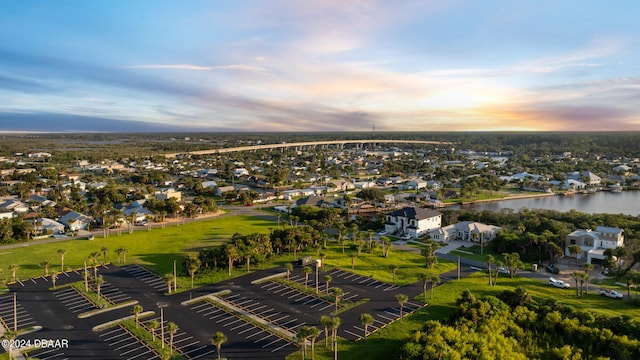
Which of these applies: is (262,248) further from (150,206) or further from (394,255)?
(150,206)

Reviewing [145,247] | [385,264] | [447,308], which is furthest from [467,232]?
[145,247]

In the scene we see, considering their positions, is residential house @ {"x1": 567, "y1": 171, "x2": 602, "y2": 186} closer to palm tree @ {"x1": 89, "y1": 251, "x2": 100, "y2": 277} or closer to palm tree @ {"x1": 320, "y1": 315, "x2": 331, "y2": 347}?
palm tree @ {"x1": 320, "y1": 315, "x2": 331, "y2": 347}

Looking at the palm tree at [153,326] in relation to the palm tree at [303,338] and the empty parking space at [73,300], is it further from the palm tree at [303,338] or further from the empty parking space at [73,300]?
the palm tree at [303,338]

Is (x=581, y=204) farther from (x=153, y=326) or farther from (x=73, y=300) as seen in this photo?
(x=73, y=300)

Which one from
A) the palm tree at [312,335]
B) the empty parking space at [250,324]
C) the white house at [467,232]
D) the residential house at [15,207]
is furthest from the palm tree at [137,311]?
the residential house at [15,207]

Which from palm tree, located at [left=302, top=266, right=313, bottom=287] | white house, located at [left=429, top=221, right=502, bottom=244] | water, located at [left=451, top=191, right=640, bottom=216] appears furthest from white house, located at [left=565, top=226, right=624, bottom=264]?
water, located at [left=451, top=191, right=640, bottom=216]

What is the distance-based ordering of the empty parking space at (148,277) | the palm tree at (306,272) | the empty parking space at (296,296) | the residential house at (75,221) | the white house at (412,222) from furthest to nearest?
1. the residential house at (75,221)
2. the white house at (412,222)
3. the empty parking space at (148,277)
4. the palm tree at (306,272)
5. the empty parking space at (296,296)

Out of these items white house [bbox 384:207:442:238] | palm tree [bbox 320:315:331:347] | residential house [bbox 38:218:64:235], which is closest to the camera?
palm tree [bbox 320:315:331:347]

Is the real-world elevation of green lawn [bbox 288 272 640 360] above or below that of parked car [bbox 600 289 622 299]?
below
